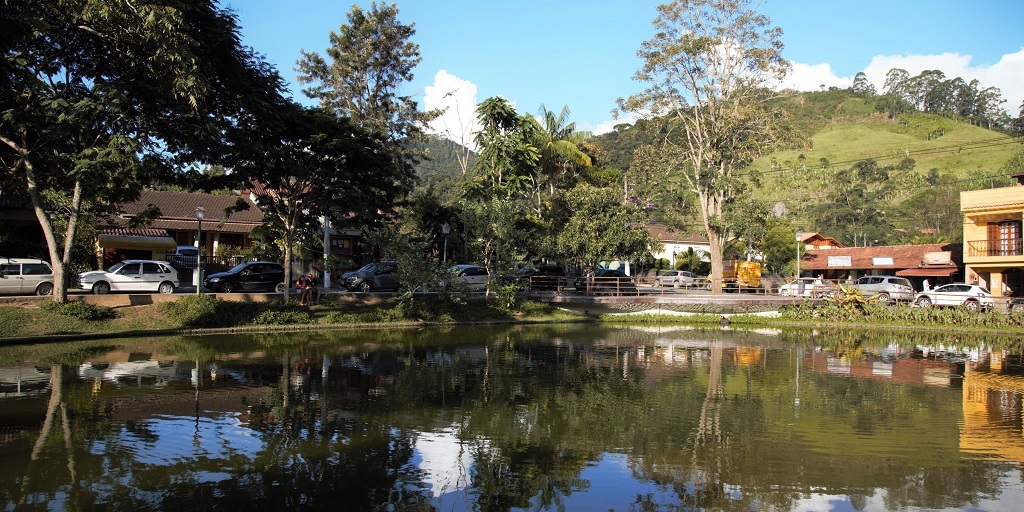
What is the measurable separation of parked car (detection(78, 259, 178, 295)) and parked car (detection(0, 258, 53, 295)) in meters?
1.14

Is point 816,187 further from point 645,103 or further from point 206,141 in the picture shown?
point 206,141

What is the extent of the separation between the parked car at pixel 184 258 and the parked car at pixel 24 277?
10428 millimetres

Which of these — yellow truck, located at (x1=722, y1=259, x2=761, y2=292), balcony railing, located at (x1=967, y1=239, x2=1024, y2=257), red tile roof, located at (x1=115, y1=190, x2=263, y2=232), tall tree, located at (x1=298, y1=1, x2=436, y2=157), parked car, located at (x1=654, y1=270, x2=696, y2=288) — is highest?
tall tree, located at (x1=298, y1=1, x2=436, y2=157)

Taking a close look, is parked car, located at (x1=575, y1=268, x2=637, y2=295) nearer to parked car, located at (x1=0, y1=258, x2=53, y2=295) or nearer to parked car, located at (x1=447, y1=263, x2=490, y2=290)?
parked car, located at (x1=447, y1=263, x2=490, y2=290)

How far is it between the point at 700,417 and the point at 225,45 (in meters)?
20.6

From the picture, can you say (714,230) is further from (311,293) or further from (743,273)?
(311,293)

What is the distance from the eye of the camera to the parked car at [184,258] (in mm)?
35344

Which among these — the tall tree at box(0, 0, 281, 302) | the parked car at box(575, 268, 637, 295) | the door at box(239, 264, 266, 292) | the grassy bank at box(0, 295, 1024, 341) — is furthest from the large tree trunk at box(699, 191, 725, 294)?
the tall tree at box(0, 0, 281, 302)

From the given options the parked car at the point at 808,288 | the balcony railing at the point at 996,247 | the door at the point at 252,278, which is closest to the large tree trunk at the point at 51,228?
the door at the point at 252,278

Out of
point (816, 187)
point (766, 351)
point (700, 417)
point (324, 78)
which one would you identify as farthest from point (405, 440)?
point (816, 187)

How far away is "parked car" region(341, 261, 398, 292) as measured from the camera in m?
32.8

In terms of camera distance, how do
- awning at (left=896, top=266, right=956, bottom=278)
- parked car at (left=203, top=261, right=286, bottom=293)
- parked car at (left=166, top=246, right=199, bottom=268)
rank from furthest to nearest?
awning at (left=896, top=266, right=956, bottom=278)
parked car at (left=166, top=246, right=199, bottom=268)
parked car at (left=203, top=261, right=286, bottom=293)

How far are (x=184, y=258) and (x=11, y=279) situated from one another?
38.8 feet

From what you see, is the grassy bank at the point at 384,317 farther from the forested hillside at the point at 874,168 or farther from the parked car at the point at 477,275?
the forested hillside at the point at 874,168
